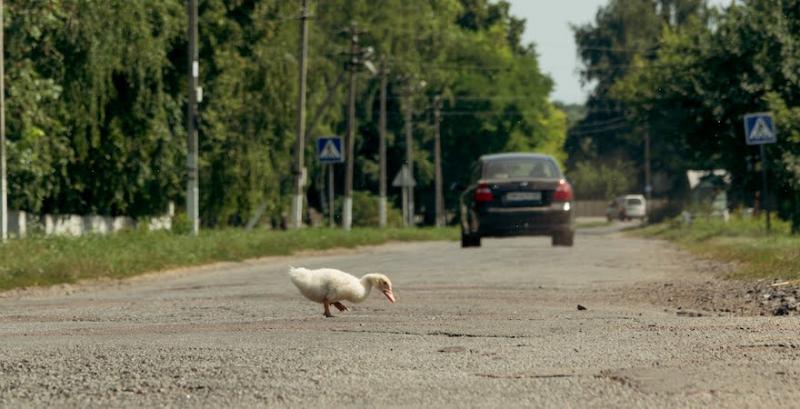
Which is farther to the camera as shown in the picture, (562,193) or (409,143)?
(409,143)

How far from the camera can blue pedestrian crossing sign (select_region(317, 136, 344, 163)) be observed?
42375mm

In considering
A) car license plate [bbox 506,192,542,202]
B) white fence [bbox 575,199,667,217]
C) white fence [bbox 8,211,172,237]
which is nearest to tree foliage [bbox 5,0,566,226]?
white fence [bbox 8,211,172,237]

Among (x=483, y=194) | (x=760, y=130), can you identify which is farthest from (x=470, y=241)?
(x=760, y=130)

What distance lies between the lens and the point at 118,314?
46.2 ft

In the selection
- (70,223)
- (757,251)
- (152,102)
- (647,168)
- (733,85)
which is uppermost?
(733,85)

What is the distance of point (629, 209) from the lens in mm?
102938

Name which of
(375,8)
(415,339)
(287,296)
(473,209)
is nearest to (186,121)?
(473,209)

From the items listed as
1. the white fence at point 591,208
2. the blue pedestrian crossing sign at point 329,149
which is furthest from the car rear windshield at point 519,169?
the white fence at point 591,208

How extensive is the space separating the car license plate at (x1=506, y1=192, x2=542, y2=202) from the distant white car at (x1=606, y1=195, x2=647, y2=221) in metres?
72.7

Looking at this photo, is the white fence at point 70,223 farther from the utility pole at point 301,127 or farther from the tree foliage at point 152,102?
the utility pole at point 301,127

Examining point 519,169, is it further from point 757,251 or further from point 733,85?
point 733,85

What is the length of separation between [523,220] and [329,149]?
13891 millimetres

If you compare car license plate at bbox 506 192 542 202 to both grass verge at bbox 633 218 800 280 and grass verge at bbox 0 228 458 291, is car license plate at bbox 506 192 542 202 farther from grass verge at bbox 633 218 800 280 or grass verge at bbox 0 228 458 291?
grass verge at bbox 0 228 458 291

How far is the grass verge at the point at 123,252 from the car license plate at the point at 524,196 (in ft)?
16.7
